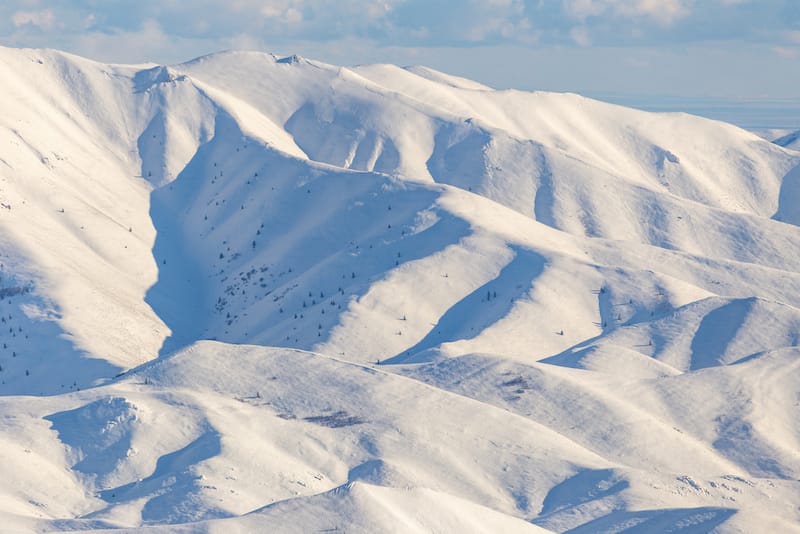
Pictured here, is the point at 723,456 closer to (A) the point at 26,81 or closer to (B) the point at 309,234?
(B) the point at 309,234

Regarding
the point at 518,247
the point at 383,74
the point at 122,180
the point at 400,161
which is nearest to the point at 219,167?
the point at 122,180

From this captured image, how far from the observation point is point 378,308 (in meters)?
79.4

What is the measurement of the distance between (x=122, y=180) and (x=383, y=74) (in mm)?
50698

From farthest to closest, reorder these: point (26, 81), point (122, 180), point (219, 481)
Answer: point (26, 81) < point (122, 180) < point (219, 481)

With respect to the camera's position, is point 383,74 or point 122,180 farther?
point 383,74

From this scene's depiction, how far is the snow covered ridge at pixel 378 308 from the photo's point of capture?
165ft

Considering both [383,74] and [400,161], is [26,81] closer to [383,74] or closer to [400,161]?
[400,161]

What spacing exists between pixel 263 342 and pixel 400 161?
152ft

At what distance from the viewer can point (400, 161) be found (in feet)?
405

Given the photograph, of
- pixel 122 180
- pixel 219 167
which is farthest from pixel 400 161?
pixel 122 180

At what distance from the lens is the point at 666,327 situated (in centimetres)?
7700

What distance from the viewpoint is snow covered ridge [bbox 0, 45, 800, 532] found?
50438 millimetres

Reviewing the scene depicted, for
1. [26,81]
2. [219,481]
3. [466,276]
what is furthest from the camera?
[26,81]

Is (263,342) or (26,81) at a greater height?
(26,81)
